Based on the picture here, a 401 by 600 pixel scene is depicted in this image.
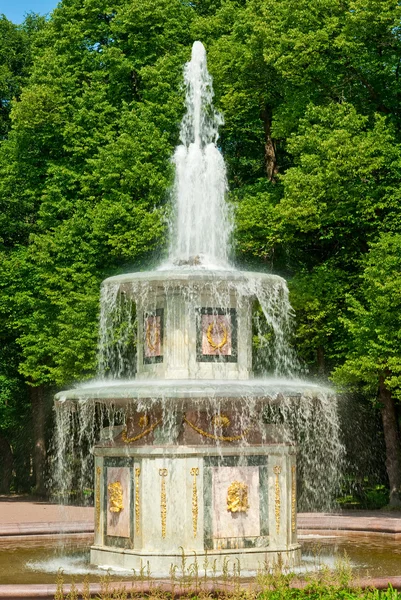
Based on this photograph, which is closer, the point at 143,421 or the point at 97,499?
the point at 143,421

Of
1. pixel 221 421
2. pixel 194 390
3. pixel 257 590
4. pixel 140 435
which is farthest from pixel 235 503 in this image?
pixel 257 590

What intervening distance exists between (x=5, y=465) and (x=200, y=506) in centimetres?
2760

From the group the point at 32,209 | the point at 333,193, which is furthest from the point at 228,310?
Result: the point at 32,209

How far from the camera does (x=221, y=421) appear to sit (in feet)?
55.7

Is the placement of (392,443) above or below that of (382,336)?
below

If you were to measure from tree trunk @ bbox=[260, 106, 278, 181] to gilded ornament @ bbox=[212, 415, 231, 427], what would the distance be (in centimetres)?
2047

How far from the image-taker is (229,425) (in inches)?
672

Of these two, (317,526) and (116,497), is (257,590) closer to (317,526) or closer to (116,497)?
(116,497)

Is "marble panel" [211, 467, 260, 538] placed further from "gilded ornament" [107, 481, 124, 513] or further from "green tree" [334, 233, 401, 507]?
"green tree" [334, 233, 401, 507]

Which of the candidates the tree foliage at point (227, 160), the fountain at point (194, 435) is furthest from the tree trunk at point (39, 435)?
the fountain at point (194, 435)

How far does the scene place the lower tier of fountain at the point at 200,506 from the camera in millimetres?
16484

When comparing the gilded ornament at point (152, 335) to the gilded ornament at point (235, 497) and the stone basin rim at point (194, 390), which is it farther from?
the gilded ornament at point (235, 497)

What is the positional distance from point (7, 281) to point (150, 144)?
6922 mm

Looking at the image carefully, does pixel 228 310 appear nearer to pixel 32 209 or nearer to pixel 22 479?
pixel 32 209
